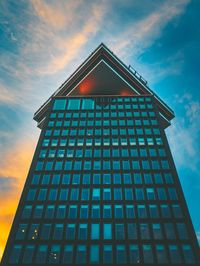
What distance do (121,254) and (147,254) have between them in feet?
12.6

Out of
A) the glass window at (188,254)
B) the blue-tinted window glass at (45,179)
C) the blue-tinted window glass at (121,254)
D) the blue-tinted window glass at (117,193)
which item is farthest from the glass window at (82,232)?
the glass window at (188,254)

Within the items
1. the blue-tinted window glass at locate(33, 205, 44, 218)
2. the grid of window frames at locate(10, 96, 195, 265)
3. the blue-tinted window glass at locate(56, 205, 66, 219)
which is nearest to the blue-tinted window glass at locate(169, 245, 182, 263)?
the grid of window frames at locate(10, 96, 195, 265)

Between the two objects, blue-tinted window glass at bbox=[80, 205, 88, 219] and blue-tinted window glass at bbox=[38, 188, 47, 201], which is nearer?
blue-tinted window glass at bbox=[80, 205, 88, 219]

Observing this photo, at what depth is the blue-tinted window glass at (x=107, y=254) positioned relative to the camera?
117ft

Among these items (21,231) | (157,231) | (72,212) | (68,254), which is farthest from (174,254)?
(21,231)

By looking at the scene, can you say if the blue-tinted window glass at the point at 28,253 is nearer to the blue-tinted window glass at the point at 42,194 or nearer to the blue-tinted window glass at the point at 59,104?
the blue-tinted window glass at the point at 42,194

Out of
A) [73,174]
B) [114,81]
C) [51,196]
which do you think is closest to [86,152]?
[73,174]

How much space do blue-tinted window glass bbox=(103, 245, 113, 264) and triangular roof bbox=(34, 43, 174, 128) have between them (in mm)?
47570

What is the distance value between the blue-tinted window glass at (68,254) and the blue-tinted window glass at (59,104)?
3827 cm

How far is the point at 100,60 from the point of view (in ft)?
248

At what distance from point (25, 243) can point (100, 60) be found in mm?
55843

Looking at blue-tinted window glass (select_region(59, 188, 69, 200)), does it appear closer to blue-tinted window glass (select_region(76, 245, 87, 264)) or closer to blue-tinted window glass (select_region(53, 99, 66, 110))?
blue-tinted window glass (select_region(76, 245, 87, 264))

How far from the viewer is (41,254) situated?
36656 millimetres

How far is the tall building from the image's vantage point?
36.8 metres
